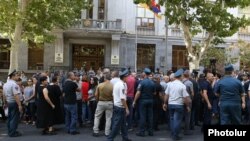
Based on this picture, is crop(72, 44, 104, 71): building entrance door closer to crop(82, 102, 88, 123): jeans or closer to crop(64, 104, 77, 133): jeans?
crop(82, 102, 88, 123): jeans

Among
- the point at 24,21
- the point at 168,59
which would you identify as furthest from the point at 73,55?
the point at 24,21

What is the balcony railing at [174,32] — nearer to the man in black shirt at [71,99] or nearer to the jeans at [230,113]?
the man in black shirt at [71,99]

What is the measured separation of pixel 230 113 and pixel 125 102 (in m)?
2.57

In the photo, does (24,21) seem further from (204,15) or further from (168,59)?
(168,59)

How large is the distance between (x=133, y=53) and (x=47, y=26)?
9.97 metres

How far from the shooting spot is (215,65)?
2825 centimetres

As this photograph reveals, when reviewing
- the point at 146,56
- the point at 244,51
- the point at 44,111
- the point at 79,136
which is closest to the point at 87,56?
the point at 146,56

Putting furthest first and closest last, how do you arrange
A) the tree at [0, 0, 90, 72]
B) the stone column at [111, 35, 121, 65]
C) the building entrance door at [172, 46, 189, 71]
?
the building entrance door at [172, 46, 189, 71] < the stone column at [111, 35, 121, 65] < the tree at [0, 0, 90, 72]

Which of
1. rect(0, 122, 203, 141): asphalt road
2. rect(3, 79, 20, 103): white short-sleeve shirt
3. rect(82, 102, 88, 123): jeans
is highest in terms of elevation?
rect(3, 79, 20, 103): white short-sleeve shirt

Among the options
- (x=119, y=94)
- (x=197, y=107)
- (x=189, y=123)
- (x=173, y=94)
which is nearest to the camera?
(x=119, y=94)

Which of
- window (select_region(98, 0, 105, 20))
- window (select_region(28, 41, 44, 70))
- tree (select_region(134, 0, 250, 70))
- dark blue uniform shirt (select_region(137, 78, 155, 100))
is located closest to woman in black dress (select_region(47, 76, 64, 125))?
dark blue uniform shirt (select_region(137, 78, 155, 100))

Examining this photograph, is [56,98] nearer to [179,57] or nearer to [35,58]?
[35,58]

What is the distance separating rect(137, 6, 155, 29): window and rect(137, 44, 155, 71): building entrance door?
5.27 ft

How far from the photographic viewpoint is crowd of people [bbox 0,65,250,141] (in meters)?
10.2
